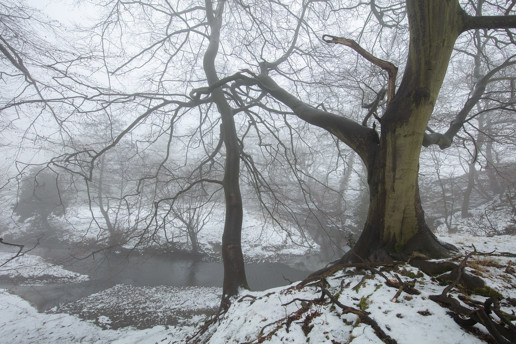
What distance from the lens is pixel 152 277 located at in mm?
10727

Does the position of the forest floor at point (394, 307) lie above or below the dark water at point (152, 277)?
above

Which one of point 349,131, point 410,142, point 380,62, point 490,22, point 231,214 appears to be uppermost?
point 490,22

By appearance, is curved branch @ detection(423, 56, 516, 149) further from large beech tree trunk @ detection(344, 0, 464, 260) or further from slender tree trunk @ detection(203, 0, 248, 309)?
slender tree trunk @ detection(203, 0, 248, 309)

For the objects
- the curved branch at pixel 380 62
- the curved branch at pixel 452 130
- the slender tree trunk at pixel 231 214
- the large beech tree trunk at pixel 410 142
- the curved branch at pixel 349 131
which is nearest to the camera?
the large beech tree trunk at pixel 410 142

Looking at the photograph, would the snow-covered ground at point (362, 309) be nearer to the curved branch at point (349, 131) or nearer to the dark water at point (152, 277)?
the curved branch at point (349, 131)

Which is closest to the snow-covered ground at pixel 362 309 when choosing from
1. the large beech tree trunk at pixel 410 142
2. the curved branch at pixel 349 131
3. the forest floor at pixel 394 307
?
the forest floor at pixel 394 307

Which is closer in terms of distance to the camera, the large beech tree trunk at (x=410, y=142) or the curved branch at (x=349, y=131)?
the large beech tree trunk at (x=410, y=142)

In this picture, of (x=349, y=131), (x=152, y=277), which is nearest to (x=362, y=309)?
(x=349, y=131)

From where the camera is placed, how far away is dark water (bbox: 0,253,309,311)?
928 centimetres

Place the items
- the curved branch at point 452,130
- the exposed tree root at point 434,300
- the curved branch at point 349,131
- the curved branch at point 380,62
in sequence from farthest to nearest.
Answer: the curved branch at point 452,130 < the curved branch at point 349,131 < the curved branch at point 380,62 < the exposed tree root at point 434,300

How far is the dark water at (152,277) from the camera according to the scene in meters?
9.28

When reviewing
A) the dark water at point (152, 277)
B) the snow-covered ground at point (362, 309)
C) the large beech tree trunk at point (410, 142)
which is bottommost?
the dark water at point (152, 277)

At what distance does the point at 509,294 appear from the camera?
1256 millimetres

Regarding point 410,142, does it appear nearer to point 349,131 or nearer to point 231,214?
point 349,131
